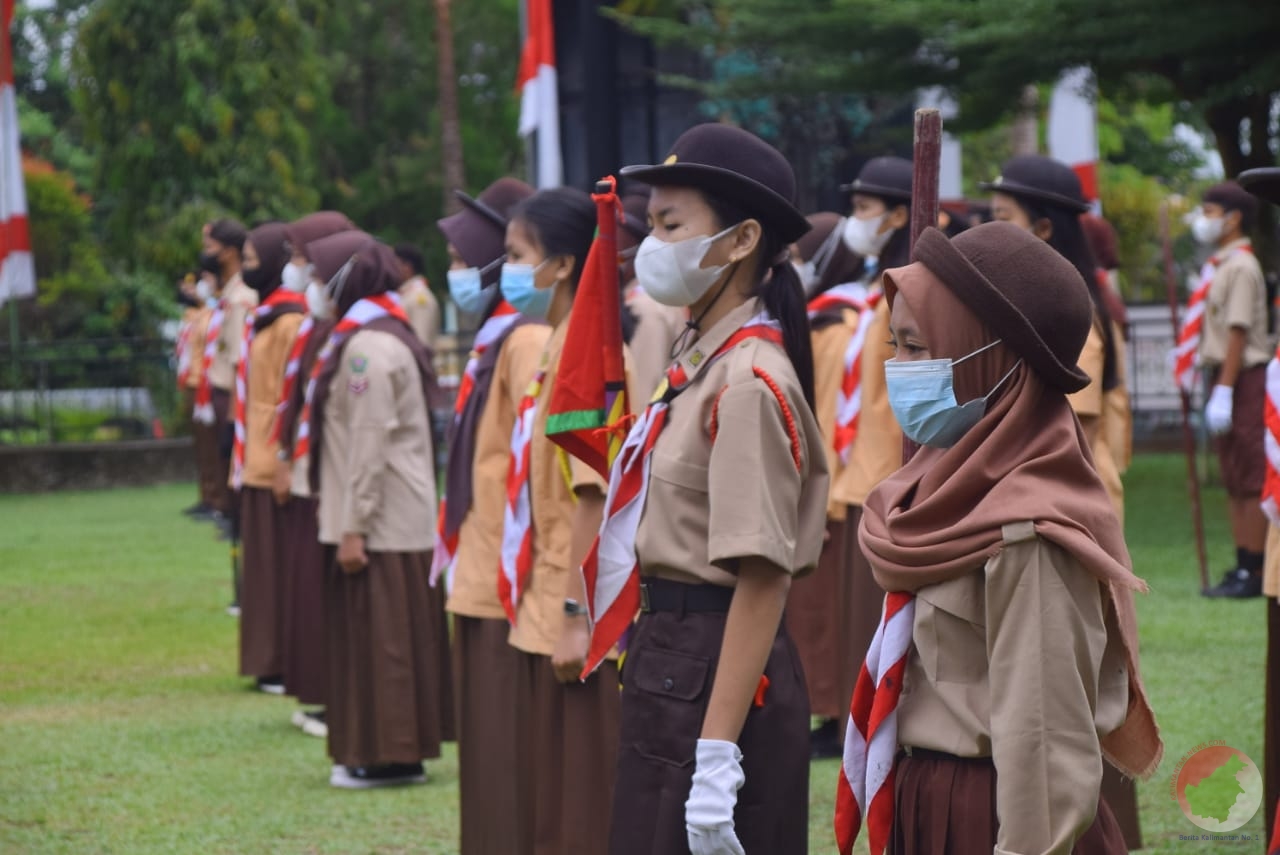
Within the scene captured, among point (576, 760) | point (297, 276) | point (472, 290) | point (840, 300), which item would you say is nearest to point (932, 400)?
point (576, 760)

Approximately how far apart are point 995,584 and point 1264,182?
3.29 ft

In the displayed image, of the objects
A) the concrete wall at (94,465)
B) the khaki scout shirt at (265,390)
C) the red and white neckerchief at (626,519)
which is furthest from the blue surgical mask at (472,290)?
the concrete wall at (94,465)

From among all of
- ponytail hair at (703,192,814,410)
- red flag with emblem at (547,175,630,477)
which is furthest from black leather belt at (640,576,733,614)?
red flag with emblem at (547,175,630,477)

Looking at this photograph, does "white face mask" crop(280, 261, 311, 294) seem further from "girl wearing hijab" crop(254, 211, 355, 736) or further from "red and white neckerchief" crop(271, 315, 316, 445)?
"red and white neckerchief" crop(271, 315, 316, 445)

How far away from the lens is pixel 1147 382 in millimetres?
22922

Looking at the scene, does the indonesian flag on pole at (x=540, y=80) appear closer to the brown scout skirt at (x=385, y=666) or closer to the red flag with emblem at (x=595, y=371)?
the brown scout skirt at (x=385, y=666)

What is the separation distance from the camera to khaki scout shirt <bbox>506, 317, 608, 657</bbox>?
17.9 feet

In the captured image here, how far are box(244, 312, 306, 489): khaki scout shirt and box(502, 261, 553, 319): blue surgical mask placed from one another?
4.10m

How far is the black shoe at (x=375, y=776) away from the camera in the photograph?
791 centimetres

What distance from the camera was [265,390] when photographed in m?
9.81

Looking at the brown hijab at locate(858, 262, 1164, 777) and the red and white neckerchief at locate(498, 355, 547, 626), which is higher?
the brown hijab at locate(858, 262, 1164, 777)

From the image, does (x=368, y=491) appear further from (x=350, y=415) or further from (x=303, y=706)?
(x=303, y=706)

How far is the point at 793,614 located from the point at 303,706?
8.87ft

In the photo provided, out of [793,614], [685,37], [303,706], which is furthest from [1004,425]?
[685,37]
